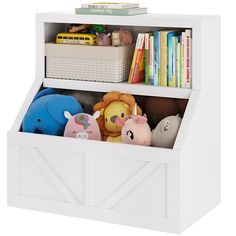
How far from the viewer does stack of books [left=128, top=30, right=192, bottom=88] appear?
11.6 ft

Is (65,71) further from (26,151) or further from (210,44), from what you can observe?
(210,44)

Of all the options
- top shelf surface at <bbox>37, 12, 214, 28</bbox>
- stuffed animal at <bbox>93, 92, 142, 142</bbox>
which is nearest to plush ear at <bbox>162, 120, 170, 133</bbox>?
stuffed animal at <bbox>93, 92, 142, 142</bbox>

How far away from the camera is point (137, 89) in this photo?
3662mm

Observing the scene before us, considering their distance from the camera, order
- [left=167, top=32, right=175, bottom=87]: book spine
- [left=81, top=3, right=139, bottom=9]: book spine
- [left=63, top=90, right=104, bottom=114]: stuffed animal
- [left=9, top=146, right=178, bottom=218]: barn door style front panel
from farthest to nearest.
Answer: [left=63, top=90, right=104, bottom=114]: stuffed animal, [left=81, top=3, right=139, bottom=9]: book spine, [left=167, top=32, right=175, bottom=87]: book spine, [left=9, top=146, right=178, bottom=218]: barn door style front panel

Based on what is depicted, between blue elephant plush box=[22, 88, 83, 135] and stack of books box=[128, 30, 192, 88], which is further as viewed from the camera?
blue elephant plush box=[22, 88, 83, 135]

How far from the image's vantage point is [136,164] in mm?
3428

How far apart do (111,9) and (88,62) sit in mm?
287

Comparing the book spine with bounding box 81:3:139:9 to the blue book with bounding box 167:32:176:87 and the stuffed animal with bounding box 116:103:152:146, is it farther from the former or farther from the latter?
the stuffed animal with bounding box 116:103:152:146

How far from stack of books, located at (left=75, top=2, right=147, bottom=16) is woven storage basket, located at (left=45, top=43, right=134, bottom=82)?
167 millimetres

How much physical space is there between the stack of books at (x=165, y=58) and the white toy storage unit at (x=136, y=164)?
2.1 inches

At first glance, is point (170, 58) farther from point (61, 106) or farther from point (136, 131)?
point (61, 106)

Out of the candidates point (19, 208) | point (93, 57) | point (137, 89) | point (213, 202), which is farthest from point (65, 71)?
point (213, 202)

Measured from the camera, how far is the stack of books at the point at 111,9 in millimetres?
3659

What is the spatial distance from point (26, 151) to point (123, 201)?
1.79 ft
